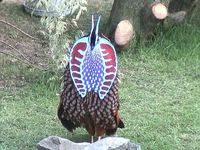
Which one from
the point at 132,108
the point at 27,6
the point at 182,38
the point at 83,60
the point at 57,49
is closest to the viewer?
the point at 83,60

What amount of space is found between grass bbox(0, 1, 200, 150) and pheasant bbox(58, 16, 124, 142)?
14.7 inches

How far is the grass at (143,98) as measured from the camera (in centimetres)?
465

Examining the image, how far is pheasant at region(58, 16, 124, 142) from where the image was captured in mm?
4109

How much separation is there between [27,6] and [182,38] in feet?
6.75

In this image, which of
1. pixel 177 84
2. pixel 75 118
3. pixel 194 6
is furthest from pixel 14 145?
pixel 194 6

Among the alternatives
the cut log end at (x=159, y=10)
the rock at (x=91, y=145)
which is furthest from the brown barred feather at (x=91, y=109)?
the cut log end at (x=159, y=10)

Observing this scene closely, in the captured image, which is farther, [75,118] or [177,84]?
[177,84]

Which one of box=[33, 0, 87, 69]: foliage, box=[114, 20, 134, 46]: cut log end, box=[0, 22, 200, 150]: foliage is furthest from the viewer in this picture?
box=[114, 20, 134, 46]: cut log end

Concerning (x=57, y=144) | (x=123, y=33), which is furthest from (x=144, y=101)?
(x=57, y=144)

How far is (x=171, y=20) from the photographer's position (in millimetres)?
6926

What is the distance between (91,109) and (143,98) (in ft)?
4.53

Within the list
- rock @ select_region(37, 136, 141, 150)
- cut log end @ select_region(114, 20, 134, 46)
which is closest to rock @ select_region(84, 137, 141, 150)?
rock @ select_region(37, 136, 141, 150)

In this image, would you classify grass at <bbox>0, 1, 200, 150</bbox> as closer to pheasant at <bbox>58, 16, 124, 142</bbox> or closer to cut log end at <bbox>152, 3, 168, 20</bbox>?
cut log end at <bbox>152, 3, 168, 20</bbox>

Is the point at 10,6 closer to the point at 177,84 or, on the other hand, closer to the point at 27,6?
the point at 27,6
